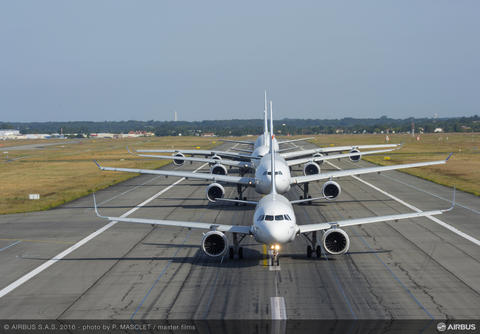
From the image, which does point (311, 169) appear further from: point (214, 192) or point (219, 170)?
point (214, 192)

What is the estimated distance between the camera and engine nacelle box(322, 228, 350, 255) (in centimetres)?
2956

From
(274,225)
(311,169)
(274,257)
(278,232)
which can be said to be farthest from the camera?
(311,169)

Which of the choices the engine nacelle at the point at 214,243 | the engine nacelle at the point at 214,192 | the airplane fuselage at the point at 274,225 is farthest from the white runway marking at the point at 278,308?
the engine nacelle at the point at 214,192

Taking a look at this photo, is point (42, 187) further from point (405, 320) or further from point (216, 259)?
point (405, 320)

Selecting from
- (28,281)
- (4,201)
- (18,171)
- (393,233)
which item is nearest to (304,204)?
(393,233)

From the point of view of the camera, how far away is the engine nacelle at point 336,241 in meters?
29.6

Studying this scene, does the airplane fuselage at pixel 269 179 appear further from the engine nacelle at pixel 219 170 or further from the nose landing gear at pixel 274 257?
the engine nacelle at pixel 219 170

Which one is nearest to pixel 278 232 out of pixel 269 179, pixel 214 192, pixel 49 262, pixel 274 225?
pixel 274 225

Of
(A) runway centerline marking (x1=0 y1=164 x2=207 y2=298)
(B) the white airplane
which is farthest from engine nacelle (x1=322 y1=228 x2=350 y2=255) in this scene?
(A) runway centerline marking (x1=0 y1=164 x2=207 y2=298)

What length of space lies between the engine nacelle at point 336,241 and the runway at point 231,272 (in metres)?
0.92

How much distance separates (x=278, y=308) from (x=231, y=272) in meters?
6.31

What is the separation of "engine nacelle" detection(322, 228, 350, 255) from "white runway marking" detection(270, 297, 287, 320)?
255 inches

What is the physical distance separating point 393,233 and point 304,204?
47.6ft

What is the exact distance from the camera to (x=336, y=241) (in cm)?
2991
